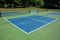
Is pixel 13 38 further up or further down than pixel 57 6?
further up

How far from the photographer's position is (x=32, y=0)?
46.9 meters

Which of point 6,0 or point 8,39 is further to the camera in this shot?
point 6,0

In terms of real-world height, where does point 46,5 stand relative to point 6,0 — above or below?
below

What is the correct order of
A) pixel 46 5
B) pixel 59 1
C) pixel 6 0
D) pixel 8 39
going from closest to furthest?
pixel 8 39 < pixel 6 0 < pixel 59 1 < pixel 46 5

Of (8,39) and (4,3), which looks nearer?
(8,39)

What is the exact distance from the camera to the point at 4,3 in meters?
43.5

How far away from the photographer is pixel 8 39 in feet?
21.3

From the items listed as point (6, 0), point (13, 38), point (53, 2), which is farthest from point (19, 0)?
point (13, 38)

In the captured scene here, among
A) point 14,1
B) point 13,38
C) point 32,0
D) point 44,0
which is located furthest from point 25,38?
point 44,0

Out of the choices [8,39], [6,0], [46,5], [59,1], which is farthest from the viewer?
[46,5]

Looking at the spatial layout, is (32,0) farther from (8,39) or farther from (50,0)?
(8,39)

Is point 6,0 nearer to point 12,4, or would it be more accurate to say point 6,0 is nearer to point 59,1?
point 12,4

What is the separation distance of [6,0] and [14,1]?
3.70 meters

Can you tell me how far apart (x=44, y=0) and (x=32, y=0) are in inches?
280
